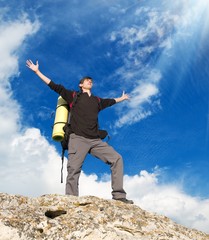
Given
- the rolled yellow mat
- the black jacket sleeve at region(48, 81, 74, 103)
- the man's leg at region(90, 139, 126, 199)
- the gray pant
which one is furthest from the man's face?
the man's leg at region(90, 139, 126, 199)

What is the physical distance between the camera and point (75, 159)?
393 inches

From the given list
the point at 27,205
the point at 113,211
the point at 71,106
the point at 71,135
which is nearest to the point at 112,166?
the point at 71,135

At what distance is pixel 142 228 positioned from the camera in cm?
675

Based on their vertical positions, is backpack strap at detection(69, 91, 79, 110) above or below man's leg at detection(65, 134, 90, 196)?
above

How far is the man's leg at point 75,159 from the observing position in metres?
9.58

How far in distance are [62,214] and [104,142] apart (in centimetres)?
415

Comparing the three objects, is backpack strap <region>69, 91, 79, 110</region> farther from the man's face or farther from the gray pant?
the gray pant

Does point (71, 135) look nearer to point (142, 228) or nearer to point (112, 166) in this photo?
point (112, 166)

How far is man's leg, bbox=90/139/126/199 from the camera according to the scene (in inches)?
385

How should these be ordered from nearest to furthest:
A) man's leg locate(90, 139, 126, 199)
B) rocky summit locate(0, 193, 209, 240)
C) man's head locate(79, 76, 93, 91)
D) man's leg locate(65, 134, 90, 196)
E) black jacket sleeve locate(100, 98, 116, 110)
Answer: rocky summit locate(0, 193, 209, 240), man's leg locate(65, 134, 90, 196), man's leg locate(90, 139, 126, 199), man's head locate(79, 76, 93, 91), black jacket sleeve locate(100, 98, 116, 110)

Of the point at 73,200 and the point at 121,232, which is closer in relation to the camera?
the point at 121,232

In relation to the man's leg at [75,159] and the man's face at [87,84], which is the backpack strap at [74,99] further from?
the man's leg at [75,159]

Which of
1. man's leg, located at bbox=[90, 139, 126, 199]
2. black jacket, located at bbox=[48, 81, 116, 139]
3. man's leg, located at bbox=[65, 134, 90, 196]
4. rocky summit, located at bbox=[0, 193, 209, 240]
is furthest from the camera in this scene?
black jacket, located at bbox=[48, 81, 116, 139]

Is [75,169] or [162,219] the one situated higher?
[75,169]
